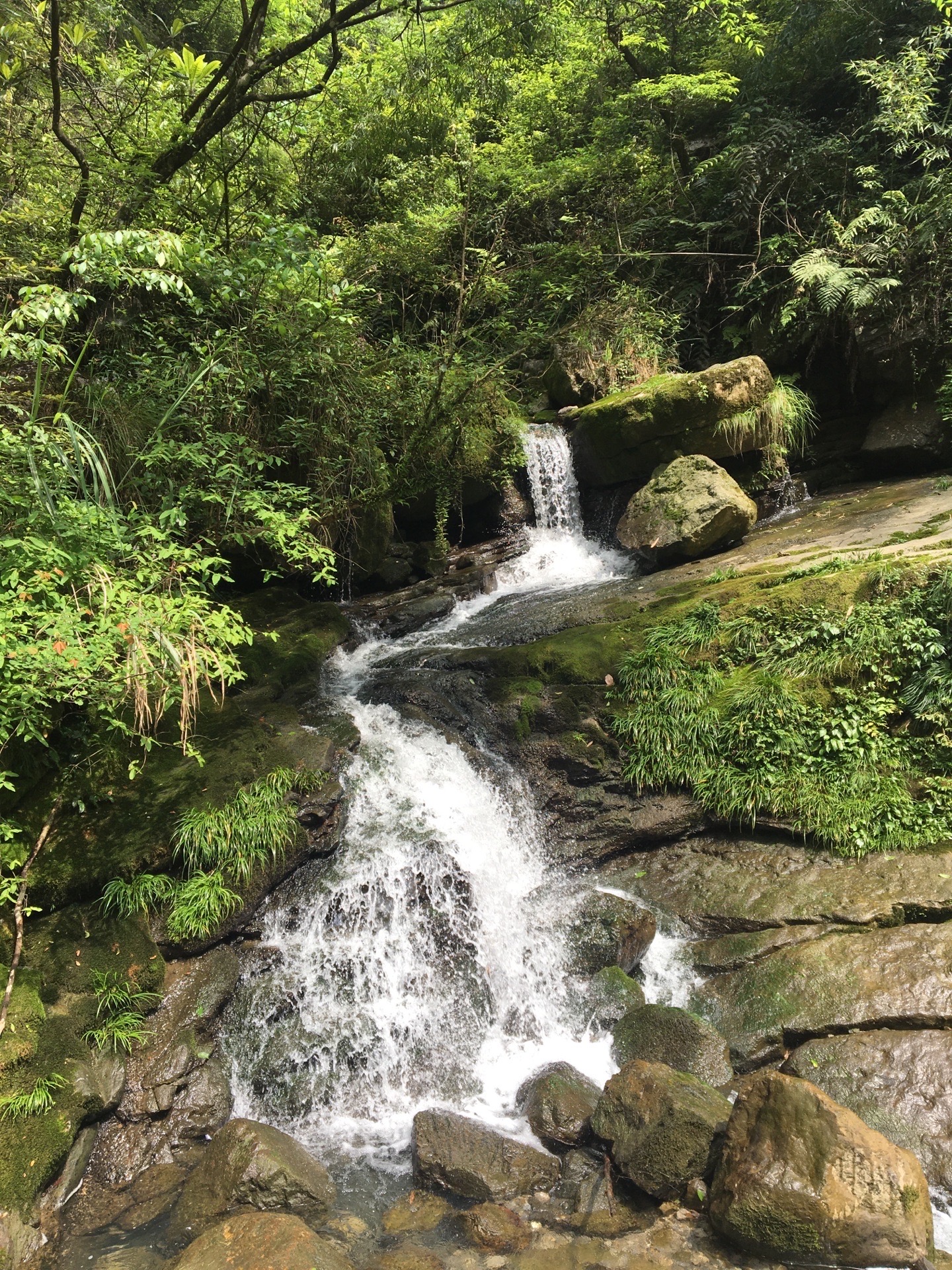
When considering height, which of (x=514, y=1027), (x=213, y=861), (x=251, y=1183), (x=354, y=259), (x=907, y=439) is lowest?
(x=514, y=1027)

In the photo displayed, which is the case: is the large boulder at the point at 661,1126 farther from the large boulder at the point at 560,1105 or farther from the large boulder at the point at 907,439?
the large boulder at the point at 907,439

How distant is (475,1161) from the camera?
13.3 ft

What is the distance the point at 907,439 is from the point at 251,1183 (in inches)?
415

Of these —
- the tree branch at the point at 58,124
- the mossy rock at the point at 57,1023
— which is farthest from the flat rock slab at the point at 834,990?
the tree branch at the point at 58,124

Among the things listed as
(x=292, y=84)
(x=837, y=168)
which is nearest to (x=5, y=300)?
(x=292, y=84)

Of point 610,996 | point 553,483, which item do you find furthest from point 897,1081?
point 553,483

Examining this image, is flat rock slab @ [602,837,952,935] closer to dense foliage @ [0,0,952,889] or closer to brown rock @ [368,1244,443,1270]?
brown rock @ [368,1244,443,1270]

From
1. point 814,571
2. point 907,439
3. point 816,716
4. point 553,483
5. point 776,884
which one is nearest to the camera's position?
point 776,884

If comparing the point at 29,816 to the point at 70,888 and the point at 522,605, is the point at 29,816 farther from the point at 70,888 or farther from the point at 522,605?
the point at 522,605

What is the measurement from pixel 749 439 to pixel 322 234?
27.6 feet

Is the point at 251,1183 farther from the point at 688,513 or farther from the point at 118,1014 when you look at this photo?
the point at 688,513

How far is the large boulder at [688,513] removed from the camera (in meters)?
8.72

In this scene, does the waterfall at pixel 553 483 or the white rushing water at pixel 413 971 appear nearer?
the white rushing water at pixel 413 971

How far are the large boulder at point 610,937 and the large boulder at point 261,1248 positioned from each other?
2375 mm
